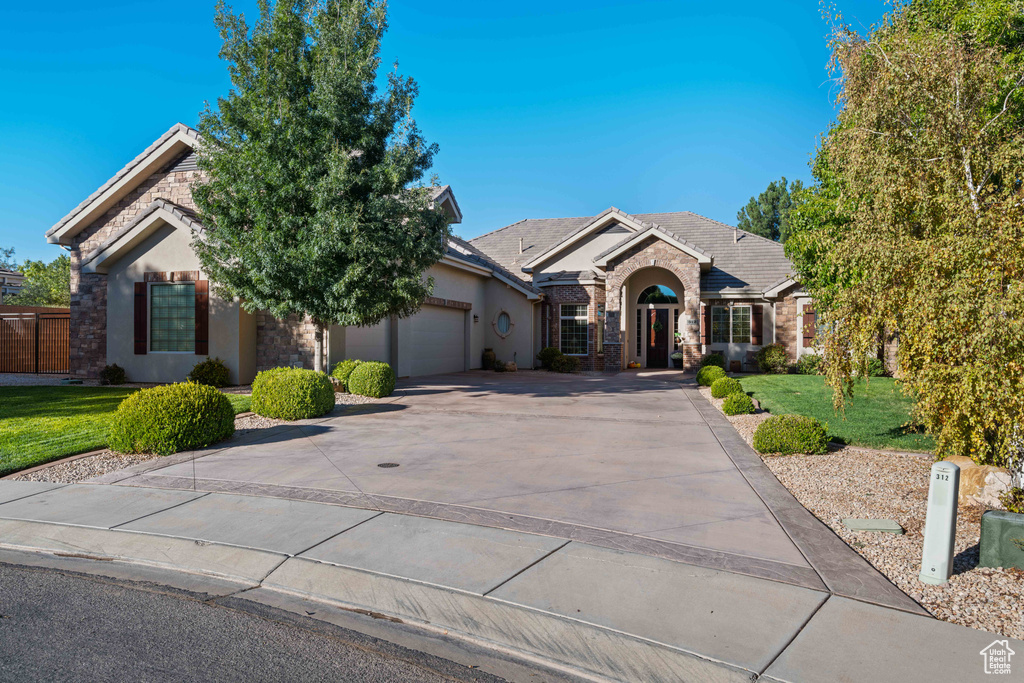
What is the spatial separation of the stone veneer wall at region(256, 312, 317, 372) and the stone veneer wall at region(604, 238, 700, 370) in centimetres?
1153

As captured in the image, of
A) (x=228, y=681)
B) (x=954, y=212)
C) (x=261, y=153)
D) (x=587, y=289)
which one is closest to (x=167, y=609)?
(x=228, y=681)

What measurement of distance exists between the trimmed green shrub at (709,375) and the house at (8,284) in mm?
38943

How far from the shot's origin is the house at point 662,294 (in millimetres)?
22766

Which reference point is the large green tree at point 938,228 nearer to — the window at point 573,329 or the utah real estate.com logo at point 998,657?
the utah real estate.com logo at point 998,657

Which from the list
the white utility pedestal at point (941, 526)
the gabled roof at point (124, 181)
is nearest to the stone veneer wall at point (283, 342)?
the gabled roof at point (124, 181)

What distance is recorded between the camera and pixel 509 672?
3385 mm

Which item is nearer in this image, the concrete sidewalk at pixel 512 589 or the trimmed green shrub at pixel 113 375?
the concrete sidewalk at pixel 512 589

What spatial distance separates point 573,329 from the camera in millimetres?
24766

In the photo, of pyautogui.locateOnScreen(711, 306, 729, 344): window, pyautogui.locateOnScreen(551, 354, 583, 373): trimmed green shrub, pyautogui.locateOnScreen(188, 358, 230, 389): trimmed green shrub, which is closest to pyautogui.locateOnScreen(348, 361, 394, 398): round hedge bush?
pyautogui.locateOnScreen(188, 358, 230, 389): trimmed green shrub

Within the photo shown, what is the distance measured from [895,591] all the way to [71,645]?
5111 millimetres

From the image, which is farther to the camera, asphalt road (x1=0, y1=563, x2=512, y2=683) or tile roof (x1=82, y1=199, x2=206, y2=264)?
tile roof (x1=82, y1=199, x2=206, y2=264)

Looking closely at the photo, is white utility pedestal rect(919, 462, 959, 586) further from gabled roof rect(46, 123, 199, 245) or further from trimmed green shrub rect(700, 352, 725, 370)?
gabled roof rect(46, 123, 199, 245)

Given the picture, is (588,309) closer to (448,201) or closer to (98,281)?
(448,201)

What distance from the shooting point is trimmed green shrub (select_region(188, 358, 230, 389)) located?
15.4m
